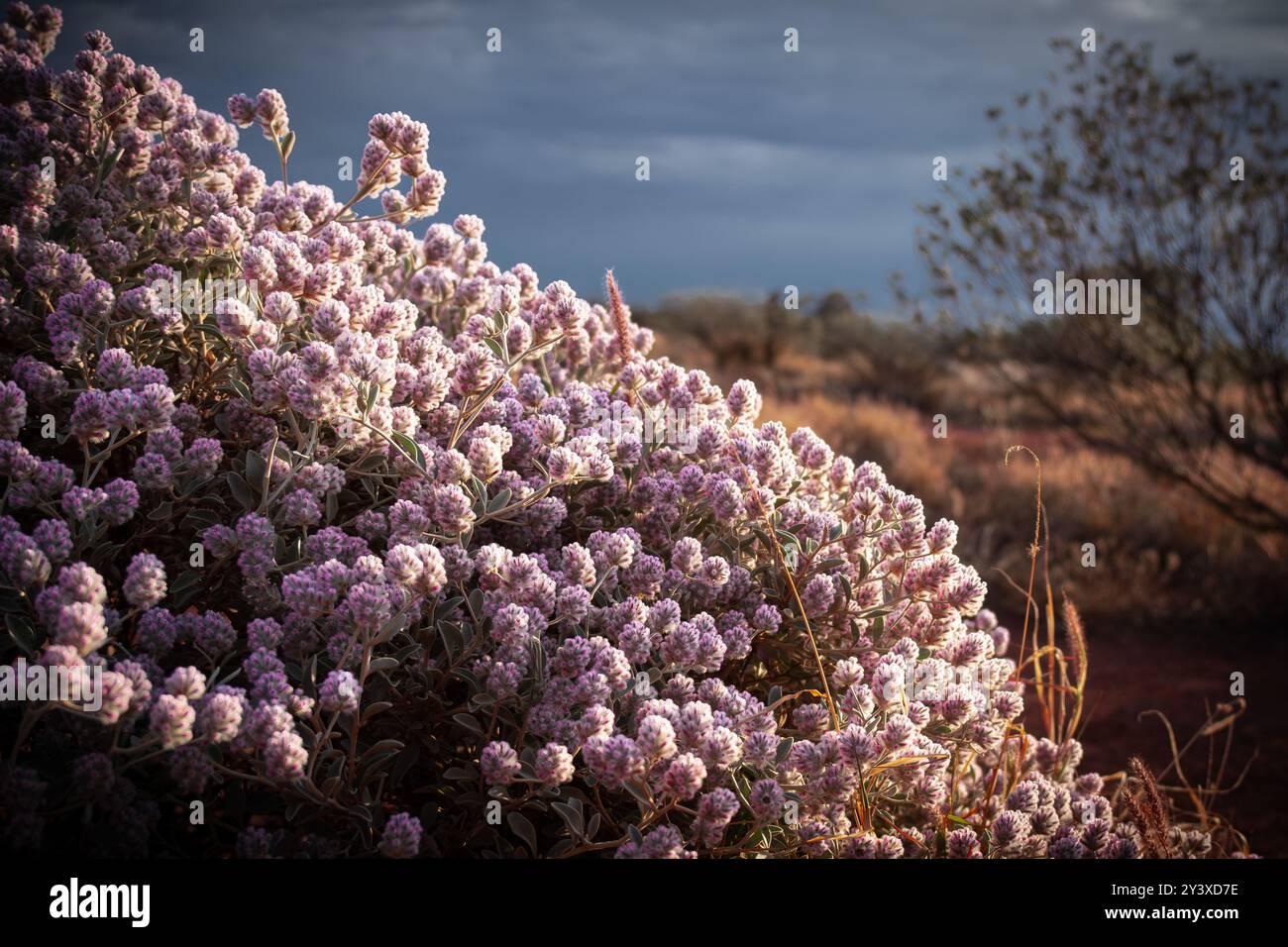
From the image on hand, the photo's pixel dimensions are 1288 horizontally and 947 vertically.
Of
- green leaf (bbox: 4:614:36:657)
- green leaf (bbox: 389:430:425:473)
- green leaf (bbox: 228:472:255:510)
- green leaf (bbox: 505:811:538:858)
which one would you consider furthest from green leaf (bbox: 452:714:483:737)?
green leaf (bbox: 4:614:36:657)

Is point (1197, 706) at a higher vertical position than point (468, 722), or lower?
lower

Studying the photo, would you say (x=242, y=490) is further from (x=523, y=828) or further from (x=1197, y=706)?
(x=1197, y=706)

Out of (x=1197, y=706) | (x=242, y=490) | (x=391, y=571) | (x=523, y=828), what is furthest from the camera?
(x=1197, y=706)

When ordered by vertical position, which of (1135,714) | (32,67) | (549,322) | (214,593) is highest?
(32,67)

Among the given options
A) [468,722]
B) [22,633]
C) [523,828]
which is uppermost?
[22,633]

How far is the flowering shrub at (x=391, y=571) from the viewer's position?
2057 millimetres

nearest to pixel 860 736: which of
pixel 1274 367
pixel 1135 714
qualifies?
pixel 1135 714

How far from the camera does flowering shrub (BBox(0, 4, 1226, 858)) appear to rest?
6.75 ft

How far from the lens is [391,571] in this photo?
203 cm

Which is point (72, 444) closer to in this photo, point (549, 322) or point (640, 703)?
point (549, 322)

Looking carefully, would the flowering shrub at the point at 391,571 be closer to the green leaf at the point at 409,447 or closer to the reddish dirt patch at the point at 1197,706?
the green leaf at the point at 409,447

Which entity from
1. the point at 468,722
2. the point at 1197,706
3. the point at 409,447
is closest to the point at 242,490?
the point at 409,447

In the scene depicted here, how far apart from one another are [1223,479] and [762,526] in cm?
861

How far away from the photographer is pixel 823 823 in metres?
2.41
